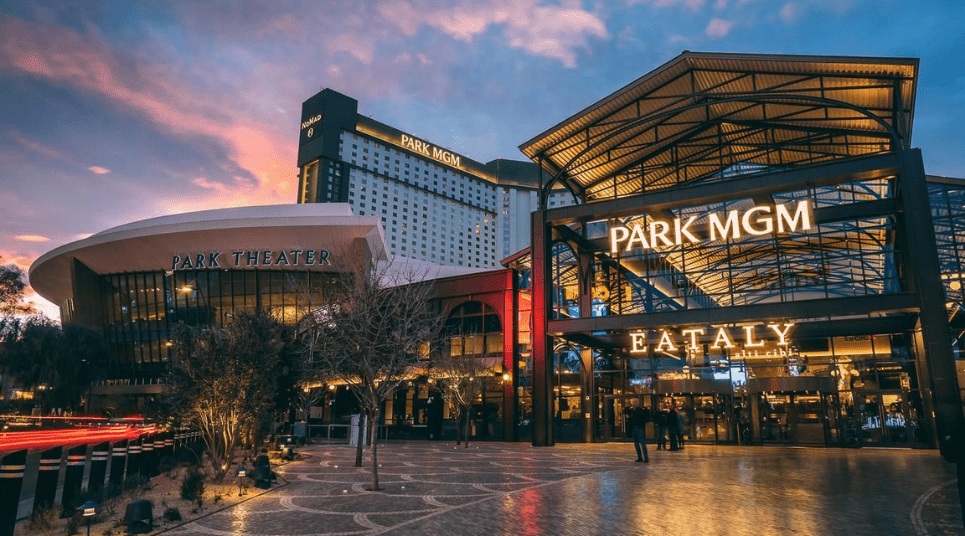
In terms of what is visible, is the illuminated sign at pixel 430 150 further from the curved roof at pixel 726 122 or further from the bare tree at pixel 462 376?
the bare tree at pixel 462 376

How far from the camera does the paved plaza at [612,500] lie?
32.0 feet

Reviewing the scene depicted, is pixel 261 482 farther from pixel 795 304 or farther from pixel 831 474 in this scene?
pixel 795 304

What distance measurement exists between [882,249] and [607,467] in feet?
62.1

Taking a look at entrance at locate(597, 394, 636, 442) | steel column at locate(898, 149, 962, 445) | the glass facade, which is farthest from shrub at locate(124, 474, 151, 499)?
the glass facade

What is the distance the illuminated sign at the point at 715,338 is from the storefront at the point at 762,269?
12 centimetres

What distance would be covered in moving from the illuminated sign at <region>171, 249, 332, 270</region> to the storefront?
→ 89.4 ft

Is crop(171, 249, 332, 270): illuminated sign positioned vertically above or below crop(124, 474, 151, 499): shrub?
above

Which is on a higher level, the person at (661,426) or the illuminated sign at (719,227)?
the illuminated sign at (719,227)

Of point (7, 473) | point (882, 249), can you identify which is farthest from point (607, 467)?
point (882, 249)

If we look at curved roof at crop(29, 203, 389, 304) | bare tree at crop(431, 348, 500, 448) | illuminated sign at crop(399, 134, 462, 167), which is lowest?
bare tree at crop(431, 348, 500, 448)

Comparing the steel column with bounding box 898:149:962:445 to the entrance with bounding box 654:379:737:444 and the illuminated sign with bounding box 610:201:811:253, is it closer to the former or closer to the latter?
the illuminated sign with bounding box 610:201:811:253

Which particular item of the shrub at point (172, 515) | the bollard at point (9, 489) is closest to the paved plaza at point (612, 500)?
the shrub at point (172, 515)

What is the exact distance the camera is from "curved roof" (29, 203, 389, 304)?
53.8 meters

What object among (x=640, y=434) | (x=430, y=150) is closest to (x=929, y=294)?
(x=640, y=434)
